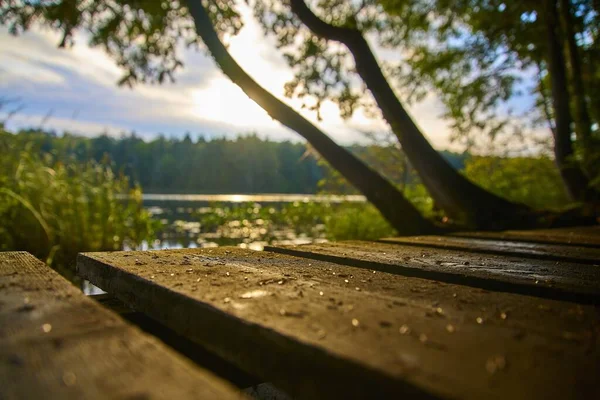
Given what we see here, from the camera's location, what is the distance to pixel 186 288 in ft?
2.89

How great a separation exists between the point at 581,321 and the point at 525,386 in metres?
0.34

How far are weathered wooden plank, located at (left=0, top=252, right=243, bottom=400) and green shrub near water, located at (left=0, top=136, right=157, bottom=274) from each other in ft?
9.65

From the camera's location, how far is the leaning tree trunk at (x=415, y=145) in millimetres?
4008

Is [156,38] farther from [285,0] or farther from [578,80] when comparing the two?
[578,80]

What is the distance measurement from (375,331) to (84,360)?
15.1 inches

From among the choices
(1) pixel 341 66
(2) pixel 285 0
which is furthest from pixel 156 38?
(1) pixel 341 66

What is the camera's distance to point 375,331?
65 centimetres

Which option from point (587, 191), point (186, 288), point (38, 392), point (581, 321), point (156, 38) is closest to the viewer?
point (38, 392)

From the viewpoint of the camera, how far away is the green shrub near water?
11.8 ft

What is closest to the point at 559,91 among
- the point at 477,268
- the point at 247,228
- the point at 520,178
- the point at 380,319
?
the point at 247,228

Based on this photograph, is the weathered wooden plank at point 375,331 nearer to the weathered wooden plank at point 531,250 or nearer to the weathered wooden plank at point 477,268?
the weathered wooden plank at point 477,268

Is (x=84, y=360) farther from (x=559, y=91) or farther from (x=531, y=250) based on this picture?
(x=559, y=91)

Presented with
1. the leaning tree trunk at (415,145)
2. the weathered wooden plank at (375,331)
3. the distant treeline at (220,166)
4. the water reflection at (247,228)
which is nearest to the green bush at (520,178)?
the water reflection at (247,228)

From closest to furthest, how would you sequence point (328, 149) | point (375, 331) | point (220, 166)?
1. point (375, 331)
2. point (328, 149)
3. point (220, 166)
